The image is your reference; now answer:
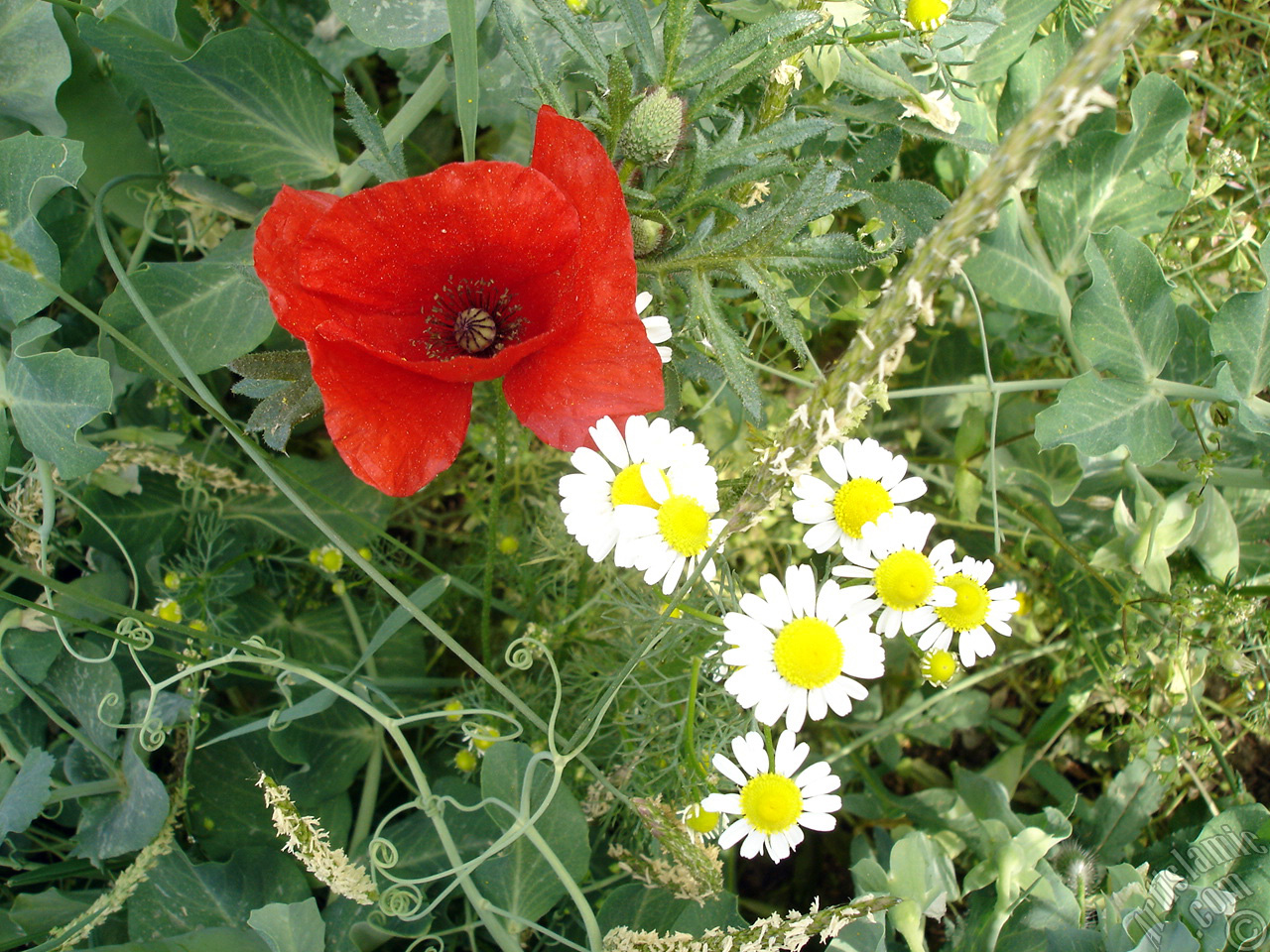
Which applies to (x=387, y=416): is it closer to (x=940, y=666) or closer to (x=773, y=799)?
(x=773, y=799)

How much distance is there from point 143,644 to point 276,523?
0.39 m

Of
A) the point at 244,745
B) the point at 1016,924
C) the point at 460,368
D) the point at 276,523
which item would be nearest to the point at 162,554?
the point at 276,523

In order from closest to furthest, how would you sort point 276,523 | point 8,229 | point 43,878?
point 8,229 < point 43,878 < point 276,523

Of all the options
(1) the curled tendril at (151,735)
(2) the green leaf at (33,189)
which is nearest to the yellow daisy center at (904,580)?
(1) the curled tendril at (151,735)

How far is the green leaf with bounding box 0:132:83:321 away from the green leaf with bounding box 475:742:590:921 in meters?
0.84

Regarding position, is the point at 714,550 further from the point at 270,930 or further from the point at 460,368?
the point at 270,930

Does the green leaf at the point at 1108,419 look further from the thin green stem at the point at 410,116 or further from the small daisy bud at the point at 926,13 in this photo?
the thin green stem at the point at 410,116

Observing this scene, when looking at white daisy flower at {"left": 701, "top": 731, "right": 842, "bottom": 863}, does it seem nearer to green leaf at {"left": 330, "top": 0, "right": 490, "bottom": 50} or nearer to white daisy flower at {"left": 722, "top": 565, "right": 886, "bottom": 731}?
white daisy flower at {"left": 722, "top": 565, "right": 886, "bottom": 731}

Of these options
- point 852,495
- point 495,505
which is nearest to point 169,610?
point 495,505

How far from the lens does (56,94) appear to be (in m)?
1.34

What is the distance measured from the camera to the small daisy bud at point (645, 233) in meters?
1.04

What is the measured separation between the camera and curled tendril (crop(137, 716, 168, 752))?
1204 mm

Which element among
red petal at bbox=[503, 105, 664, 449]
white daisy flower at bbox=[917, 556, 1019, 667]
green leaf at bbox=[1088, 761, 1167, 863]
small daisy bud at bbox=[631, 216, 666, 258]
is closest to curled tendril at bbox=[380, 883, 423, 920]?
red petal at bbox=[503, 105, 664, 449]

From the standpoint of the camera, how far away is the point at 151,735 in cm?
123
